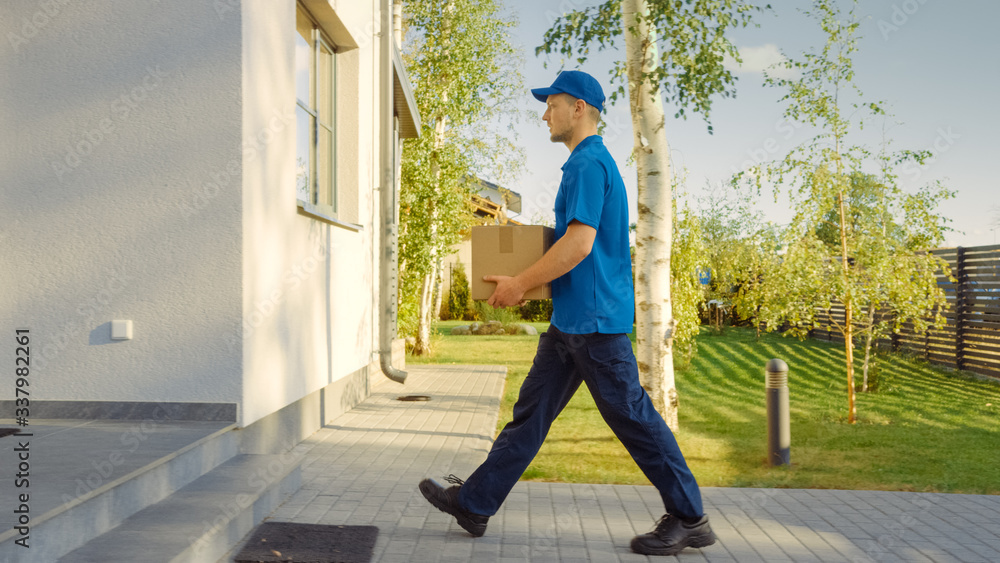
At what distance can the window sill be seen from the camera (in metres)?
5.90

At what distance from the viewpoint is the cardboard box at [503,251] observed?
11.4 ft

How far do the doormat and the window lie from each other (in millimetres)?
3039

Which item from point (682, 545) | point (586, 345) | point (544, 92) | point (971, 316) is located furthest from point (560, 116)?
point (971, 316)

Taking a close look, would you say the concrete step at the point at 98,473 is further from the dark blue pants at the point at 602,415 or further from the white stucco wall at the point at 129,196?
the dark blue pants at the point at 602,415

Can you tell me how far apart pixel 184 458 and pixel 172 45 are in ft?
7.99

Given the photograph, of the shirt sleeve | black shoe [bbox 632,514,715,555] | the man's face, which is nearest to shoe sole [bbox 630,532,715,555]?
black shoe [bbox 632,514,715,555]

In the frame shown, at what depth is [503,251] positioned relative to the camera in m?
3.49

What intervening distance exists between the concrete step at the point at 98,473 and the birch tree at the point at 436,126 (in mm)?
9887

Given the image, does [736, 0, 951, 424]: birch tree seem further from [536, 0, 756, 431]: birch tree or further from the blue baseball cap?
the blue baseball cap

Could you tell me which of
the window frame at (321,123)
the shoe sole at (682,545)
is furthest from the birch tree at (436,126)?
the shoe sole at (682,545)

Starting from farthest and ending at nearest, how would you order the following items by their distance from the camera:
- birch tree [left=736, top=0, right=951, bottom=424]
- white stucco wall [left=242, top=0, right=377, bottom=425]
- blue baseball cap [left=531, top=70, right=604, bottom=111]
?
birch tree [left=736, top=0, right=951, bottom=424] → white stucco wall [left=242, top=0, right=377, bottom=425] → blue baseball cap [left=531, top=70, right=604, bottom=111]

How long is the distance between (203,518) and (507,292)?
162 cm

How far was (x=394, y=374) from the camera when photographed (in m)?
8.97

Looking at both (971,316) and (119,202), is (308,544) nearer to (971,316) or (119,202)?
(119,202)
